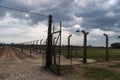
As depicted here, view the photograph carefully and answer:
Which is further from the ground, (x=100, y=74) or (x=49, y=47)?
(x=49, y=47)

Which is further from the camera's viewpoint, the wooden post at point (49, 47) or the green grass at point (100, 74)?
the wooden post at point (49, 47)

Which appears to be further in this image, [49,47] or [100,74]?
[49,47]

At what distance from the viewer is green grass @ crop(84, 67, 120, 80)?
65.8 ft

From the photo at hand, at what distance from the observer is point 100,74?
21.5 metres

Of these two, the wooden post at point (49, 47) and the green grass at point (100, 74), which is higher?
the wooden post at point (49, 47)

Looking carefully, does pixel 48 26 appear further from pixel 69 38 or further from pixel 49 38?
pixel 69 38

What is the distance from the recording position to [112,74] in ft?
69.7

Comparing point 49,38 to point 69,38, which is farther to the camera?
point 69,38

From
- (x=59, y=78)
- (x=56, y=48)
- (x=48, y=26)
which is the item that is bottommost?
(x=59, y=78)

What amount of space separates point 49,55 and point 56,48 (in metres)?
1.37

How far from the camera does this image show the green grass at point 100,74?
Answer: 20.1m

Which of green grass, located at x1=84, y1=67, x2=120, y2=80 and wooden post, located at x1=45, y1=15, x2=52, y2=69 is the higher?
wooden post, located at x1=45, y1=15, x2=52, y2=69

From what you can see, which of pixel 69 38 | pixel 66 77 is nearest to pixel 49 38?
pixel 66 77

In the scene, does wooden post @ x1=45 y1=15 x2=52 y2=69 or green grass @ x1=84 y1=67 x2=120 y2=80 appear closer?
green grass @ x1=84 y1=67 x2=120 y2=80
